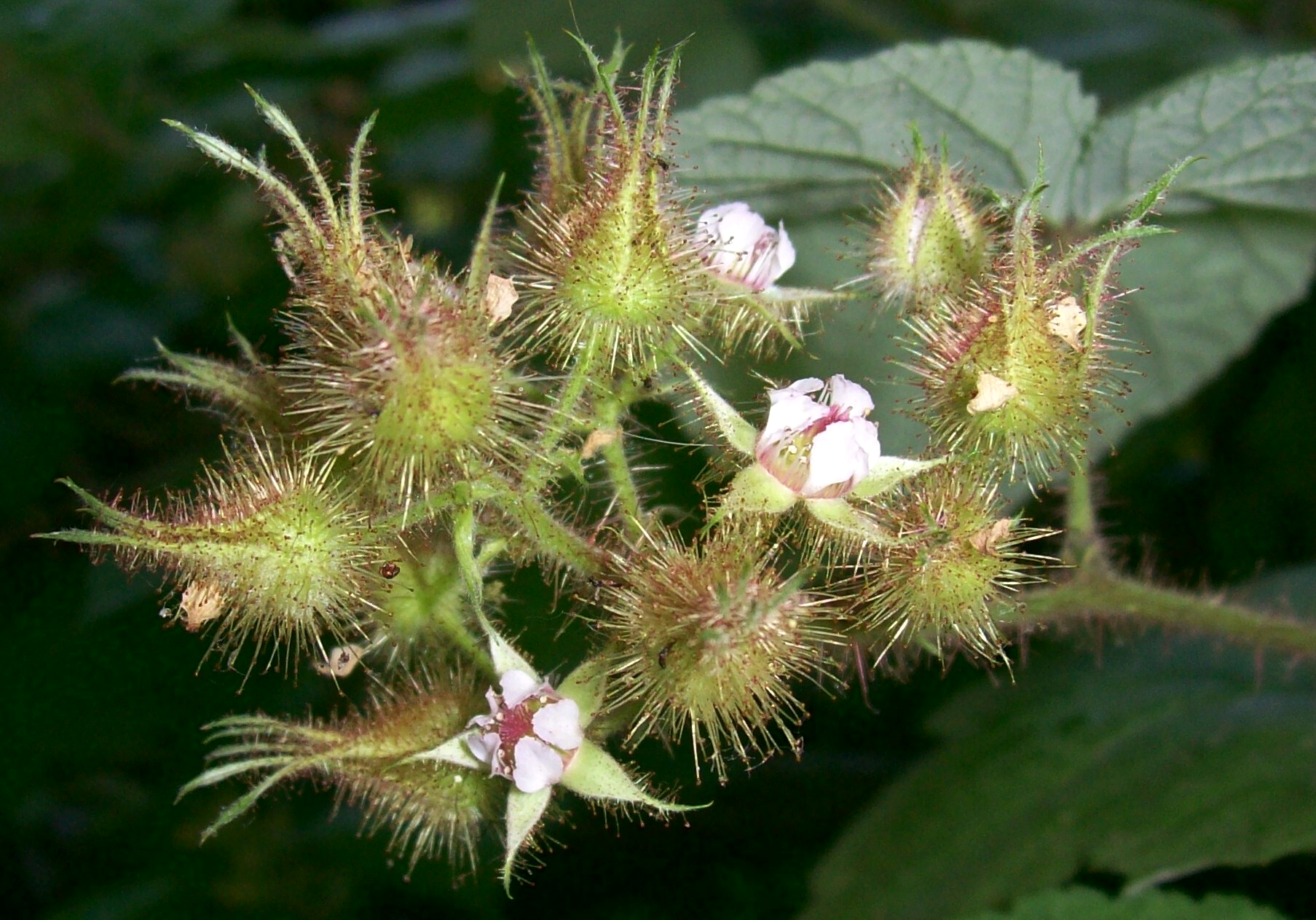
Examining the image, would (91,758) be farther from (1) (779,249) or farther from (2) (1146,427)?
(2) (1146,427)

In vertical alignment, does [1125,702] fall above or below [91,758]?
above

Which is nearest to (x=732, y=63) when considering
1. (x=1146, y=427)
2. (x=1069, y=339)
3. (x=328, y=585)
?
(x=1146, y=427)

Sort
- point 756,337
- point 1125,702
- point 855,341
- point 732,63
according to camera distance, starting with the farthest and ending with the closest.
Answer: point 732,63 → point 1125,702 → point 855,341 → point 756,337

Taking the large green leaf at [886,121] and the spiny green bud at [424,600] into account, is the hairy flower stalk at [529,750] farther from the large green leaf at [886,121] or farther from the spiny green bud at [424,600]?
the large green leaf at [886,121]

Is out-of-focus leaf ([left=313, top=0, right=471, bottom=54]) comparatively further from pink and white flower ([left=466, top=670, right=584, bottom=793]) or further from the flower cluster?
pink and white flower ([left=466, top=670, right=584, bottom=793])

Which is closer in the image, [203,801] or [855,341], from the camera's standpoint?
[855,341]

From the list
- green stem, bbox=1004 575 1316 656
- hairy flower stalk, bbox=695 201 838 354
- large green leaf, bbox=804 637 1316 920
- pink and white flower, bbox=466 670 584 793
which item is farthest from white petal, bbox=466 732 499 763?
large green leaf, bbox=804 637 1316 920
